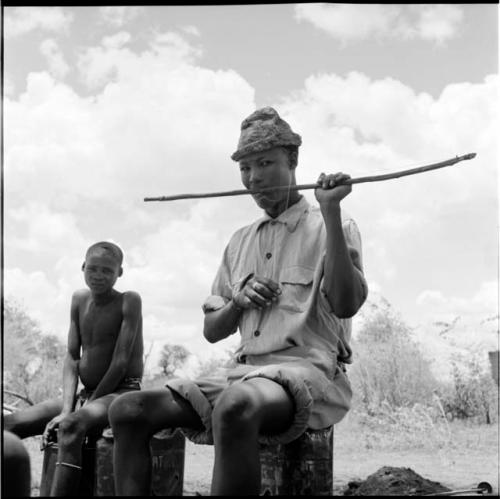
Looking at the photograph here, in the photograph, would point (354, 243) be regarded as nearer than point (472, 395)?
Yes

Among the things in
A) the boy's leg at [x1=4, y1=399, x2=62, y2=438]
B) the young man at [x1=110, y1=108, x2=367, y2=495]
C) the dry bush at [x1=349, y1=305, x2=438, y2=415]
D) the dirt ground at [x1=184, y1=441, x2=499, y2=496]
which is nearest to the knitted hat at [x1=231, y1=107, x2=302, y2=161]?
the young man at [x1=110, y1=108, x2=367, y2=495]

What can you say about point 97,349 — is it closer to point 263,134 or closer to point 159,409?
point 159,409

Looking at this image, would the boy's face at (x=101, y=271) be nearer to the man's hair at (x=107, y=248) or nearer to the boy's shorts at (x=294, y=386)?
the man's hair at (x=107, y=248)

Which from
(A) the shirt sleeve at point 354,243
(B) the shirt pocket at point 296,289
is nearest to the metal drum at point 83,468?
(B) the shirt pocket at point 296,289

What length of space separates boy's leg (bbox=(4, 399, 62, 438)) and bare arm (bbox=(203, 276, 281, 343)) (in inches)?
46.4

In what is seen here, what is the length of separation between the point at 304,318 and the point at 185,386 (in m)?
0.61

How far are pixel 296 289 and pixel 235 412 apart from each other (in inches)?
33.9

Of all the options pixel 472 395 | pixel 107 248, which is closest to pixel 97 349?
pixel 107 248

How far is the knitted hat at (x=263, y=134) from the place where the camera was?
3.63m

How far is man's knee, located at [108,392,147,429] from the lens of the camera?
319cm

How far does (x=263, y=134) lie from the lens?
364 centimetres

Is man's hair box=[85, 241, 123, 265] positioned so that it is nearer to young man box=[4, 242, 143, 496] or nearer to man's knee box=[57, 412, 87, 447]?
young man box=[4, 242, 143, 496]

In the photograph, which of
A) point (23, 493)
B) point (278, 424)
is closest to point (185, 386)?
point (278, 424)

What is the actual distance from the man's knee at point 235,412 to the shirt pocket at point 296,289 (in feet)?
2.25
